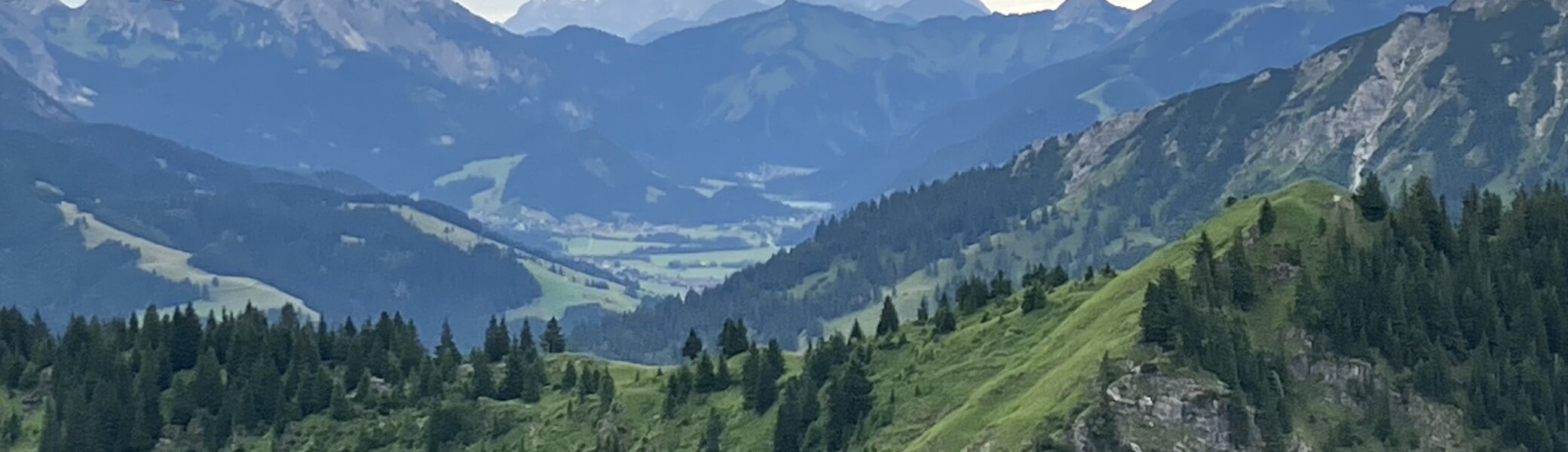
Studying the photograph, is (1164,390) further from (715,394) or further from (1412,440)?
(715,394)

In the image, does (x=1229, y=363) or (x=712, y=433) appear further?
(x=712, y=433)

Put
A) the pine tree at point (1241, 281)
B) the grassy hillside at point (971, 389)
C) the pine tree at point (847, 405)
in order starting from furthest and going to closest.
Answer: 1. the pine tree at point (847, 405)
2. the pine tree at point (1241, 281)
3. the grassy hillside at point (971, 389)

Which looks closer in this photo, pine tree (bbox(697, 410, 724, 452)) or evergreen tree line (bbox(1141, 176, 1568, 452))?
evergreen tree line (bbox(1141, 176, 1568, 452))

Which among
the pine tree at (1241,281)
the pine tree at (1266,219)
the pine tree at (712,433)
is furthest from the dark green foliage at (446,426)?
the pine tree at (1266,219)

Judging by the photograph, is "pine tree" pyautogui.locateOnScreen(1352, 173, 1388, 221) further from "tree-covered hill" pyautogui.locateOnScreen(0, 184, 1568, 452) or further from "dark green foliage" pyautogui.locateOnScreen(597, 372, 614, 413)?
"dark green foliage" pyautogui.locateOnScreen(597, 372, 614, 413)

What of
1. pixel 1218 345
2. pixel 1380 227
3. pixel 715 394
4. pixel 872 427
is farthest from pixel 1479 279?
pixel 715 394

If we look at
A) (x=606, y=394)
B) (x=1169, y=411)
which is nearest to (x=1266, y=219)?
(x=1169, y=411)

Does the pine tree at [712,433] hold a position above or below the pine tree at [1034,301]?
below

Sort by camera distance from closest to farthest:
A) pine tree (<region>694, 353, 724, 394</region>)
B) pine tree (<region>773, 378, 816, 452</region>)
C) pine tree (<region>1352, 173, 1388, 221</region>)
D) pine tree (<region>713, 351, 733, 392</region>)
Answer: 1. pine tree (<region>1352, 173, 1388, 221</region>)
2. pine tree (<region>773, 378, 816, 452</region>)
3. pine tree (<region>694, 353, 724, 394</region>)
4. pine tree (<region>713, 351, 733, 392</region>)

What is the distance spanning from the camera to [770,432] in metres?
178

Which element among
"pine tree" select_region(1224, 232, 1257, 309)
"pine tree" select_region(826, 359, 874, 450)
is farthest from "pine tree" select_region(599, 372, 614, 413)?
"pine tree" select_region(1224, 232, 1257, 309)

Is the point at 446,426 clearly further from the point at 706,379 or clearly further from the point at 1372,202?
the point at 1372,202

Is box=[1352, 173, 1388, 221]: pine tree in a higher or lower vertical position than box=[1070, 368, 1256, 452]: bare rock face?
higher

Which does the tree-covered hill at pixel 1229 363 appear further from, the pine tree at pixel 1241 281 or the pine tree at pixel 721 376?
the pine tree at pixel 721 376
